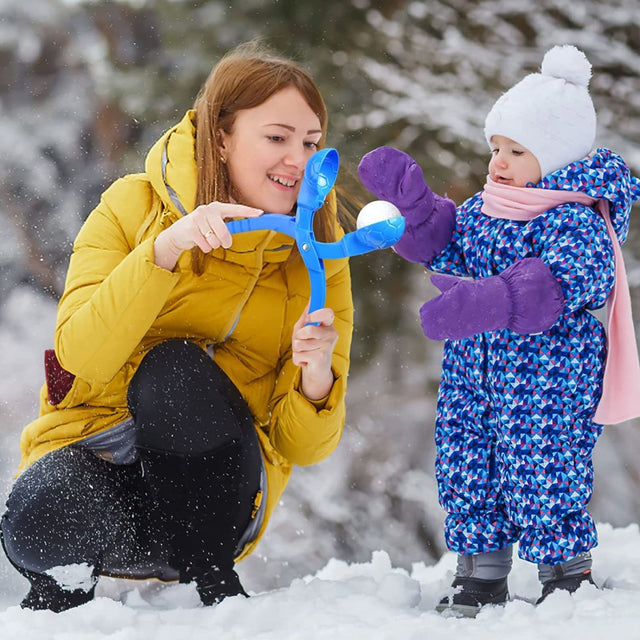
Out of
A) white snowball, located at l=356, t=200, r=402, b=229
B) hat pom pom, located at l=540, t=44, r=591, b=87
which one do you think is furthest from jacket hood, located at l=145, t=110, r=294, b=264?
hat pom pom, located at l=540, t=44, r=591, b=87

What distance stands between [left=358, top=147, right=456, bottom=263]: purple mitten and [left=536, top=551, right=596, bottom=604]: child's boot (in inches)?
24.8

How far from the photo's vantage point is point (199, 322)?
1.91 meters

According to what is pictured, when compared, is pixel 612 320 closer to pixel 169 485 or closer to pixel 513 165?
pixel 513 165

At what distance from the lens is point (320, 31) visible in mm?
3980

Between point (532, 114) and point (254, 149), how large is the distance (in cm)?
54

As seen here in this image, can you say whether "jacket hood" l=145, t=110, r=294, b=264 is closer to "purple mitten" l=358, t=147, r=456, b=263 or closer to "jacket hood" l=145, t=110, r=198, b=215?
"jacket hood" l=145, t=110, r=198, b=215

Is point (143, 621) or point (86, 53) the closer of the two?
point (143, 621)

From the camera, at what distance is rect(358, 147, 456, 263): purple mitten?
5.76 feet

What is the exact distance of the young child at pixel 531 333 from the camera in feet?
5.16

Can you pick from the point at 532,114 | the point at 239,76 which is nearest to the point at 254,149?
the point at 239,76

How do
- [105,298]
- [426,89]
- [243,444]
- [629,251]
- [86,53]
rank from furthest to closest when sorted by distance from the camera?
[86,53] < [426,89] < [629,251] < [243,444] < [105,298]

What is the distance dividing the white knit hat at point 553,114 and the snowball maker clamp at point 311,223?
346mm

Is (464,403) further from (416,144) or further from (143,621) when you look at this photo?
(416,144)

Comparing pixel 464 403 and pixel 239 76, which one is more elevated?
pixel 239 76
